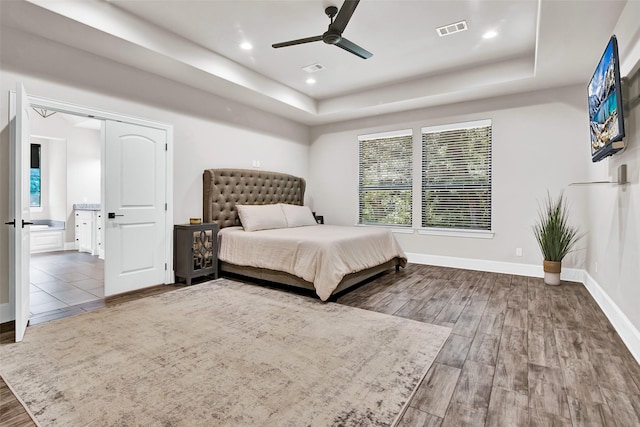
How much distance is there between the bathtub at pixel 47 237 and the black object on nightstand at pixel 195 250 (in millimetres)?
4357

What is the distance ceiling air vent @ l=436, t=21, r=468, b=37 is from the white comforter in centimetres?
251

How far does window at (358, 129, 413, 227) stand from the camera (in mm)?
5793

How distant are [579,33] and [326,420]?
385 cm

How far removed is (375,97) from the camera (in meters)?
5.41

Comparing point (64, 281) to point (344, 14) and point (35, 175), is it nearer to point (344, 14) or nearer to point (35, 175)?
point (35, 175)

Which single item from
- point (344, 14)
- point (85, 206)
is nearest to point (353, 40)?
point (344, 14)

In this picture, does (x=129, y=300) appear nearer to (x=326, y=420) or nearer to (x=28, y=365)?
(x=28, y=365)

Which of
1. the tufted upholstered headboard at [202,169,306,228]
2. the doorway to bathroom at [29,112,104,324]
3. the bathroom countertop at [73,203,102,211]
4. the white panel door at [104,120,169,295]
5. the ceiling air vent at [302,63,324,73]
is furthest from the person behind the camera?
the bathroom countertop at [73,203,102,211]

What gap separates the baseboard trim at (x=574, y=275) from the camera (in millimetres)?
2408

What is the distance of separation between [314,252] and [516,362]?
2.05 m

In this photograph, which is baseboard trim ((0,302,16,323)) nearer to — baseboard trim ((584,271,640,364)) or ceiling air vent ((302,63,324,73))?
ceiling air vent ((302,63,324,73))

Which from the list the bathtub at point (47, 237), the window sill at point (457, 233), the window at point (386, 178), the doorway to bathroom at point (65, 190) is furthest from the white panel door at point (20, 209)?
the window sill at point (457, 233)

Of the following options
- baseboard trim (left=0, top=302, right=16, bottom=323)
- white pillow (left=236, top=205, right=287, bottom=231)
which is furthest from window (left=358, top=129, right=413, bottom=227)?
baseboard trim (left=0, top=302, right=16, bottom=323)

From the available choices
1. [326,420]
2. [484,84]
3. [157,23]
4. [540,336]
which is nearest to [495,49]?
[484,84]
